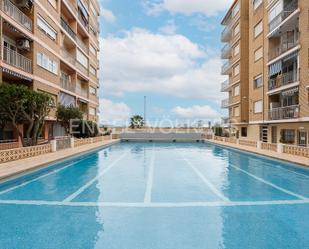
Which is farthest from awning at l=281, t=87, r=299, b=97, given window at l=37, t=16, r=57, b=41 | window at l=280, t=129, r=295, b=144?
window at l=37, t=16, r=57, b=41

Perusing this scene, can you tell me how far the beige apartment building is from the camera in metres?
21.5

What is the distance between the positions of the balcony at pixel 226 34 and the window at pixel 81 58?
19657mm

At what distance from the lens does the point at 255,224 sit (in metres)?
6.29

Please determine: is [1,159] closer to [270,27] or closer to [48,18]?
[48,18]

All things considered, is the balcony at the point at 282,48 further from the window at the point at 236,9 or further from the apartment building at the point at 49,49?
the apartment building at the point at 49,49

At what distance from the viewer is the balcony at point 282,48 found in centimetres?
2360

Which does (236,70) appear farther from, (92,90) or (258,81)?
(92,90)

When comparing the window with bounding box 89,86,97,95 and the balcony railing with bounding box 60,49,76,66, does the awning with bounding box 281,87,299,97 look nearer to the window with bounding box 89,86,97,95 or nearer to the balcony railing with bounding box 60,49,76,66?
the balcony railing with bounding box 60,49,76,66

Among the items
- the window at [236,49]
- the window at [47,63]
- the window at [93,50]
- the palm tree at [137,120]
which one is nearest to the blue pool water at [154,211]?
the window at [47,63]

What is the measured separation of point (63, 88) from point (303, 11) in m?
20.9

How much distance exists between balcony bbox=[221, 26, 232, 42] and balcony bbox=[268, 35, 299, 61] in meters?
13.6

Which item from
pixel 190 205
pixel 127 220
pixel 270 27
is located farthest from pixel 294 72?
pixel 127 220

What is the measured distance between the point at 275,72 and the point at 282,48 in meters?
2.18

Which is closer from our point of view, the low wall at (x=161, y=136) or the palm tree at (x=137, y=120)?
the low wall at (x=161, y=136)
